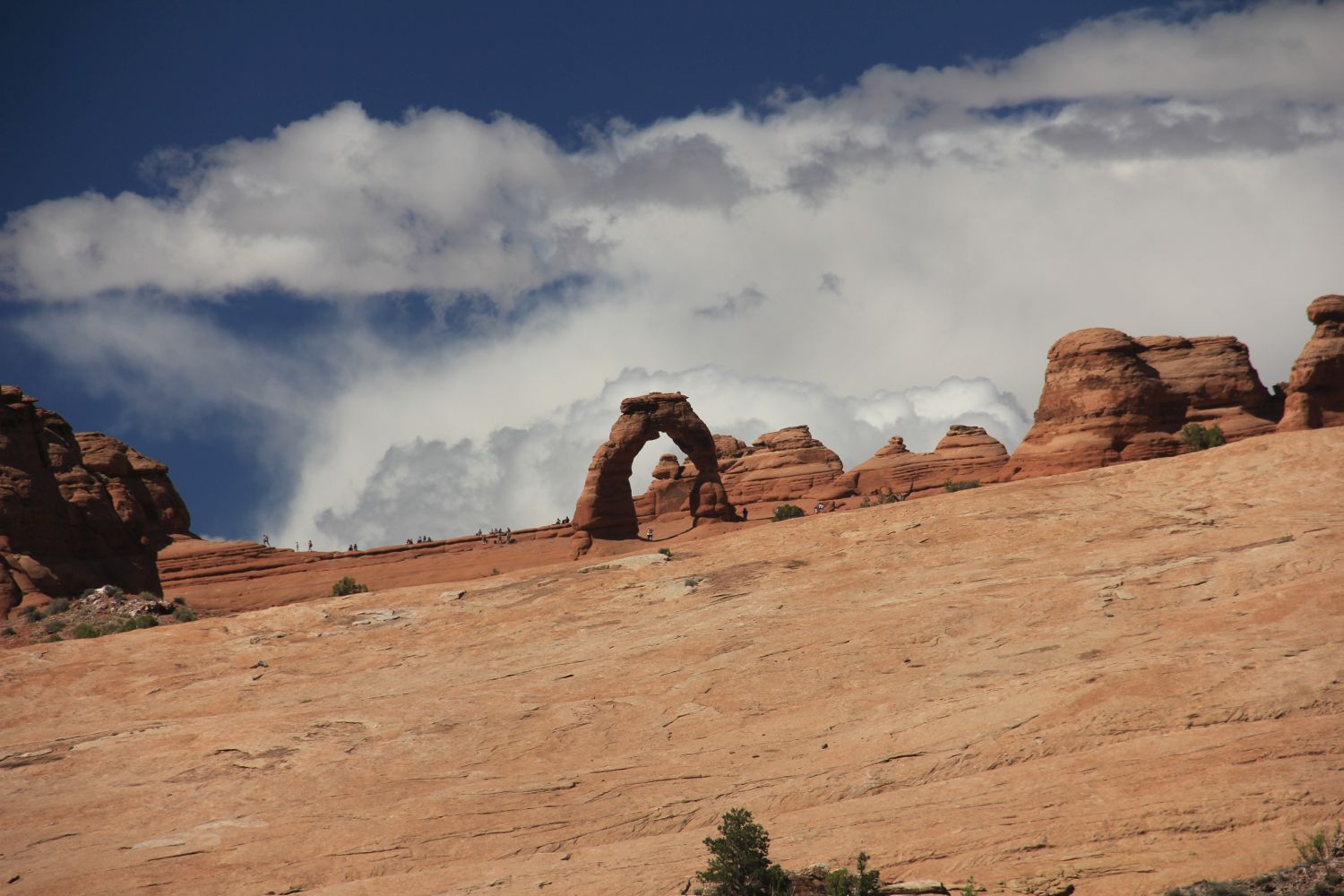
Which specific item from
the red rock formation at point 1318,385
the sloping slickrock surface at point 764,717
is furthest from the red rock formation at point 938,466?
the sloping slickrock surface at point 764,717

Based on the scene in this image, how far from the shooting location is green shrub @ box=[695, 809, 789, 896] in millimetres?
11820

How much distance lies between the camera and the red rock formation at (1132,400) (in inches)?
1842

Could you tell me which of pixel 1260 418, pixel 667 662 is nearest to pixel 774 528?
pixel 667 662

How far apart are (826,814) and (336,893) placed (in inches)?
231

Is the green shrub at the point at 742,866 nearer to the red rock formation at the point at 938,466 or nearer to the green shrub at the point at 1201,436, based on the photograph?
the green shrub at the point at 1201,436

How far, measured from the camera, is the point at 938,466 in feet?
242

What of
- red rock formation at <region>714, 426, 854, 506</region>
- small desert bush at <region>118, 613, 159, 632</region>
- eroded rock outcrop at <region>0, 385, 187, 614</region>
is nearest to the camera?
small desert bush at <region>118, 613, 159, 632</region>

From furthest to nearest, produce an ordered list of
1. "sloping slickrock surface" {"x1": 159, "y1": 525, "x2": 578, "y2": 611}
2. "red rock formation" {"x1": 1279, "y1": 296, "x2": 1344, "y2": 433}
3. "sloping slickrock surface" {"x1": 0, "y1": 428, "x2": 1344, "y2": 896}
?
"sloping slickrock surface" {"x1": 159, "y1": 525, "x2": 578, "y2": 611}, "red rock formation" {"x1": 1279, "y1": 296, "x2": 1344, "y2": 433}, "sloping slickrock surface" {"x1": 0, "y1": 428, "x2": 1344, "y2": 896}

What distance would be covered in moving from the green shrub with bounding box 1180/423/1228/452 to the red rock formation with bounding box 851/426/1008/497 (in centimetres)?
2240

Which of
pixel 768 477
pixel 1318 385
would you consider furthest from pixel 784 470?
pixel 1318 385

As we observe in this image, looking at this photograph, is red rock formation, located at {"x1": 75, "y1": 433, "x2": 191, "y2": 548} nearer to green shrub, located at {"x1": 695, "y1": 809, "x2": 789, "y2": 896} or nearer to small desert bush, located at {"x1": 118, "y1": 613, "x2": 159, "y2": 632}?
small desert bush, located at {"x1": 118, "y1": 613, "x2": 159, "y2": 632}

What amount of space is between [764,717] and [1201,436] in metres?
34.2

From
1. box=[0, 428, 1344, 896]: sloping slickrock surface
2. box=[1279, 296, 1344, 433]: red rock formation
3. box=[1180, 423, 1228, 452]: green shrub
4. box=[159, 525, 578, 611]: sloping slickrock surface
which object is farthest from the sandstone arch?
box=[0, 428, 1344, 896]: sloping slickrock surface

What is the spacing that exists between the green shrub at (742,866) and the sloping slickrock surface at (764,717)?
684mm
